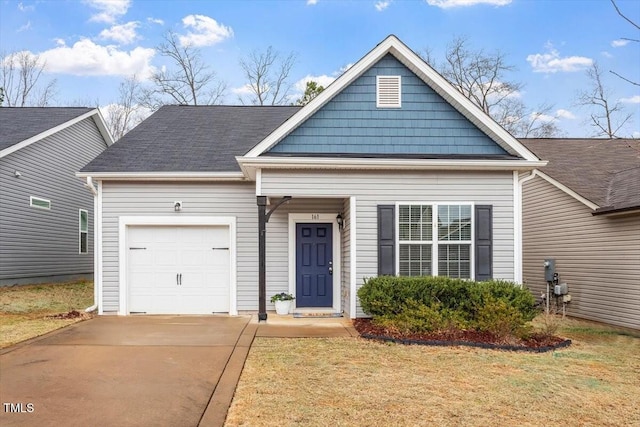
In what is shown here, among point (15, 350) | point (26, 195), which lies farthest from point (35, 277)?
point (15, 350)

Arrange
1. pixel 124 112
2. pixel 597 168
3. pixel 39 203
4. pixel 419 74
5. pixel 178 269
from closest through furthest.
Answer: pixel 419 74
pixel 178 269
pixel 597 168
pixel 39 203
pixel 124 112

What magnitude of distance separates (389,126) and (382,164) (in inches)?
34.1

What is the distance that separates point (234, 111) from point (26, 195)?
6.20 metres

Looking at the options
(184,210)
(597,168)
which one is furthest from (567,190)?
(184,210)

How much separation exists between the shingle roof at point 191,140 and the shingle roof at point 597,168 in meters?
7.23

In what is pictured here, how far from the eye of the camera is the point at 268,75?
89.4 feet

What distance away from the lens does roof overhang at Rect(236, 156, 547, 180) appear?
918 cm

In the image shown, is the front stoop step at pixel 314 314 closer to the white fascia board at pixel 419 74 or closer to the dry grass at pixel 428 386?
the dry grass at pixel 428 386

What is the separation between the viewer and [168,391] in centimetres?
523

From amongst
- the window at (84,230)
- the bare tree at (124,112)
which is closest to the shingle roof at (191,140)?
the window at (84,230)

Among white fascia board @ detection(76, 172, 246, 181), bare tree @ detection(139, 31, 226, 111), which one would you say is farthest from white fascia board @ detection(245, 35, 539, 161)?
bare tree @ detection(139, 31, 226, 111)

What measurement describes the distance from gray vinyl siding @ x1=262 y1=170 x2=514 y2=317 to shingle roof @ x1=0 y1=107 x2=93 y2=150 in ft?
27.7

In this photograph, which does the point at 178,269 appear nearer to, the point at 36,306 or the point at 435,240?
the point at 36,306

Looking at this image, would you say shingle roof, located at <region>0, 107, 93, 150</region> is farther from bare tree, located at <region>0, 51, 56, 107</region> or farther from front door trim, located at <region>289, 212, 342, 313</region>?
bare tree, located at <region>0, 51, 56, 107</region>
